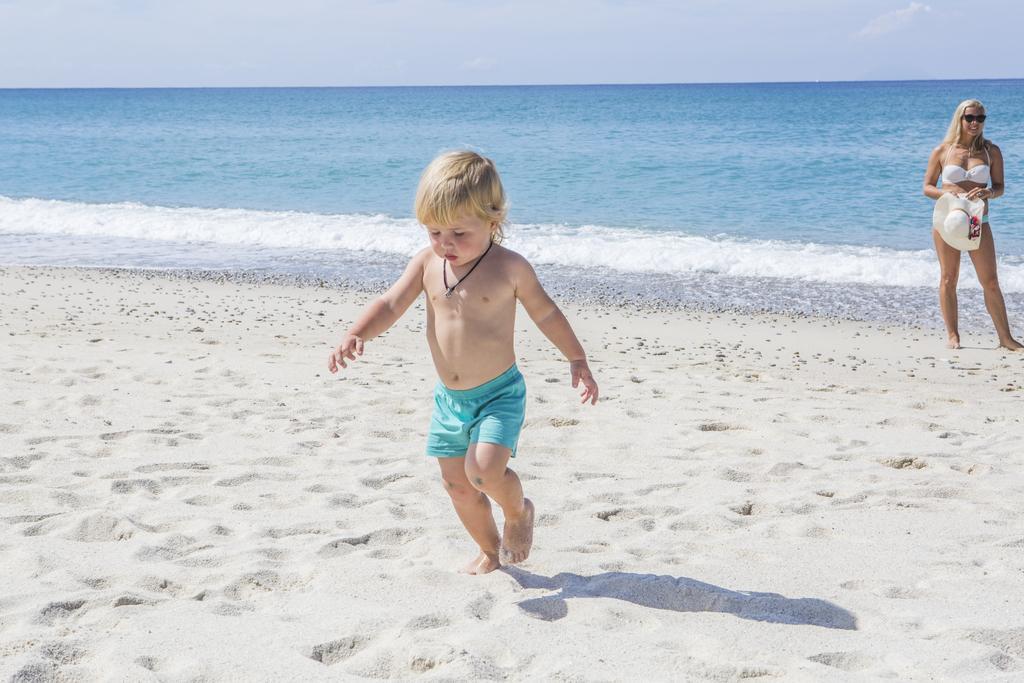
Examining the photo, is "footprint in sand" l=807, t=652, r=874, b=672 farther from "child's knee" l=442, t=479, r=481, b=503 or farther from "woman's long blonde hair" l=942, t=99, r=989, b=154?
"woman's long blonde hair" l=942, t=99, r=989, b=154

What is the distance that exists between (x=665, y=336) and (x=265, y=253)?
7582 millimetres

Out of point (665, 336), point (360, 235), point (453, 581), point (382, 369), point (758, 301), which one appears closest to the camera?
point (453, 581)

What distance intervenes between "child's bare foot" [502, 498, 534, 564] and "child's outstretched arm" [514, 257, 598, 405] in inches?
18.1

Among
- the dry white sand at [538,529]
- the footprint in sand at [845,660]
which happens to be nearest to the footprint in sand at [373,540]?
the dry white sand at [538,529]

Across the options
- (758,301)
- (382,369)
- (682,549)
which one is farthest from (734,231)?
(682,549)

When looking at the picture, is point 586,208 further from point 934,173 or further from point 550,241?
point 934,173

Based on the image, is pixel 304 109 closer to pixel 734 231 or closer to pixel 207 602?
pixel 734 231

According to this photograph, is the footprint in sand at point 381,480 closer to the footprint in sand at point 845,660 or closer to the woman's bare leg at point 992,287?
the footprint in sand at point 845,660

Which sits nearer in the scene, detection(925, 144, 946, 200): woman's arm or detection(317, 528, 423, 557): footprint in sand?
detection(317, 528, 423, 557): footprint in sand

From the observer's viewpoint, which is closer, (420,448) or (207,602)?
(207,602)

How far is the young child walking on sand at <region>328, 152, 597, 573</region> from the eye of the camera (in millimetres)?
3211

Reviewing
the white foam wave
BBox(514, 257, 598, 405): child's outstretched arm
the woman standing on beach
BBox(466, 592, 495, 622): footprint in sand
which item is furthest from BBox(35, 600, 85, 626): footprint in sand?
the white foam wave

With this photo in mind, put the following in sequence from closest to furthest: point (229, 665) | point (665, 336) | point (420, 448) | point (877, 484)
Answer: point (229, 665) → point (877, 484) → point (420, 448) → point (665, 336)

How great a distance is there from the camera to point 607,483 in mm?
4504
